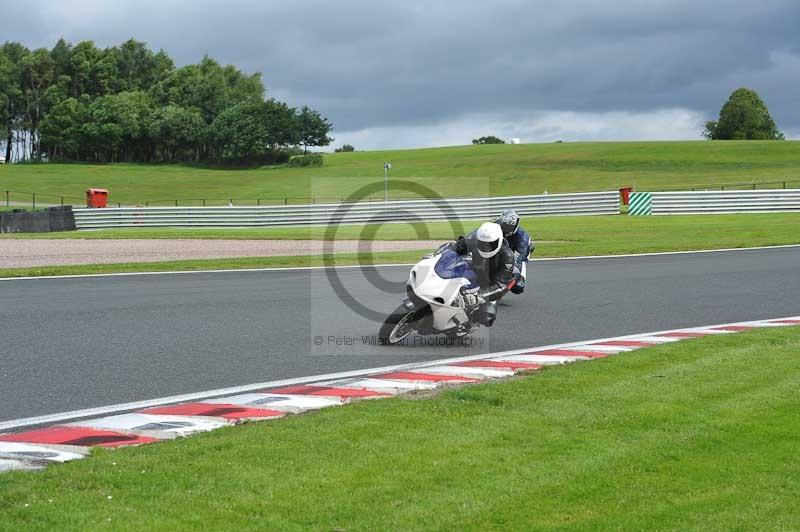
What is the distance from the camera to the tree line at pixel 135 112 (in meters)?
96.0

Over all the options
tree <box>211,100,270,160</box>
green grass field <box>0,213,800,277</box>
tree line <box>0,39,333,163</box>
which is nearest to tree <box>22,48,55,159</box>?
tree line <box>0,39,333,163</box>

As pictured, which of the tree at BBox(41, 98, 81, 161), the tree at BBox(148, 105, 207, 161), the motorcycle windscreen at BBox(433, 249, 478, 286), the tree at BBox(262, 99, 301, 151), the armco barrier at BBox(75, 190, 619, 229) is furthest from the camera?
the tree at BBox(41, 98, 81, 161)

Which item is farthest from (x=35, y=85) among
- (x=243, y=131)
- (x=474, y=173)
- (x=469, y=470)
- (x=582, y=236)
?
(x=469, y=470)

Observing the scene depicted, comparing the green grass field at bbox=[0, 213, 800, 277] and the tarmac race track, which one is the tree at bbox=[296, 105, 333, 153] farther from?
the tarmac race track

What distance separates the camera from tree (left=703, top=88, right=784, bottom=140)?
5226 inches

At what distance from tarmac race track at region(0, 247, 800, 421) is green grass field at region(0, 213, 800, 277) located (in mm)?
1990

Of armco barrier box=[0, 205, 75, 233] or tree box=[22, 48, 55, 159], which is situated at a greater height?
tree box=[22, 48, 55, 159]

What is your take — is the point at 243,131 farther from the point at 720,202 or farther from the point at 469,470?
the point at 469,470

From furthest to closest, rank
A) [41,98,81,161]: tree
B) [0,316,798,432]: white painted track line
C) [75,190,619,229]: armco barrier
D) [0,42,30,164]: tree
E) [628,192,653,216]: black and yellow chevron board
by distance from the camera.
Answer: [0,42,30,164]: tree
[41,98,81,161]: tree
[628,192,653,216]: black and yellow chevron board
[75,190,619,229]: armco barrier
[0,316,798,432]: white painted track line

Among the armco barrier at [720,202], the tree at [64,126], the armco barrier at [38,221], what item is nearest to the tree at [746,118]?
the tree at [64,126]

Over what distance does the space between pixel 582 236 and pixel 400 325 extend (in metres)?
20.9

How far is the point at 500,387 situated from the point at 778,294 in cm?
941

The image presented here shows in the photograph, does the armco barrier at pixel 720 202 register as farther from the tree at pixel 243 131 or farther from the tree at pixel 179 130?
the tree at pixel 179 130

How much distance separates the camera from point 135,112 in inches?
4205
